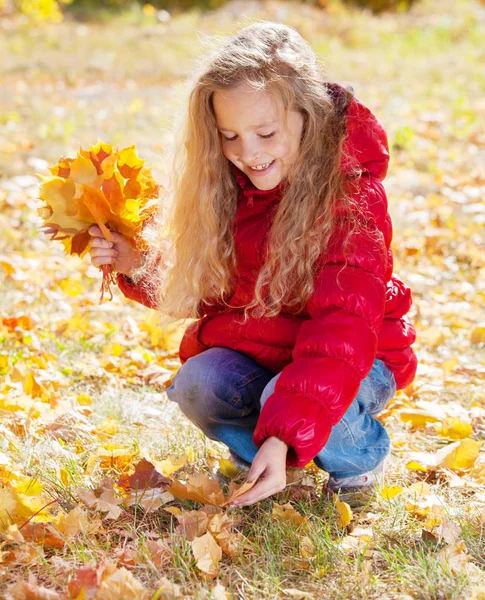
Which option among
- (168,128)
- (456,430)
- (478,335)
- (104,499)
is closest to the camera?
(104,499)

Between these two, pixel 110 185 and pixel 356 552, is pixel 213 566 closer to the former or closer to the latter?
pixel 356 552

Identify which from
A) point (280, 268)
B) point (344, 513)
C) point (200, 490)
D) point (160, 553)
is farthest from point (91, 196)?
point (344, 513)

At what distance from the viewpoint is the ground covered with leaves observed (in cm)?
165

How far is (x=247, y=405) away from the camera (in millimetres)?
2146

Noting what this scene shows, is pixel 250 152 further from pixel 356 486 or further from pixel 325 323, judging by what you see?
pixel 356 486

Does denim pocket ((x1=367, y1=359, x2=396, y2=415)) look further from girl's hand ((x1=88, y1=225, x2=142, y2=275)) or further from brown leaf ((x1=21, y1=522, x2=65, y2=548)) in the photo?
brown leaf ((x1=21, y1=522, x2=65, y2=548))

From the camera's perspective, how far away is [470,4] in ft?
45.9

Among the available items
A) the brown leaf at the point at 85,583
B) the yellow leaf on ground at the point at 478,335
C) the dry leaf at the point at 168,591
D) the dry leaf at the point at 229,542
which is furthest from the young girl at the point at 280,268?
the yellow leaf on ground at the point at 478,335

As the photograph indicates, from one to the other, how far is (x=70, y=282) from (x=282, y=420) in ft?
6.65

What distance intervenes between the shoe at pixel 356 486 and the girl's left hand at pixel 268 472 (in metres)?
0.38

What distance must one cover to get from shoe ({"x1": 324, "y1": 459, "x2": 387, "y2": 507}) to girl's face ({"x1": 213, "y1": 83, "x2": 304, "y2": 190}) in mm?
796

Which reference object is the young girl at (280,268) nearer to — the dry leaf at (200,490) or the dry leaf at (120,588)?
the dry leaf at (200,490)

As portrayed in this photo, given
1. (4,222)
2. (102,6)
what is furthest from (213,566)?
(102,6)

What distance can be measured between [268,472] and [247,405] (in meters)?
0.46
